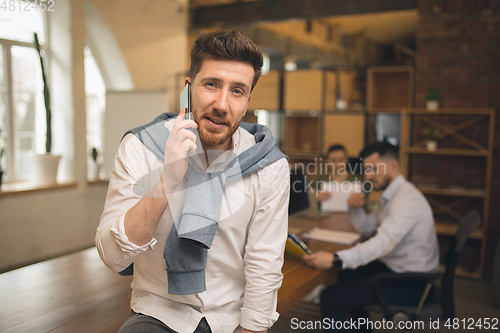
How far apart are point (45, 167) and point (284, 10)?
11.1 feet

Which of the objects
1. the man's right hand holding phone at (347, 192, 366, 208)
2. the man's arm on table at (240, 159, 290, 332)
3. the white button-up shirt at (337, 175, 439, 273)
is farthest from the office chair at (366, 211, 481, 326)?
the man's arm on table at (240, 159, 290, 332)

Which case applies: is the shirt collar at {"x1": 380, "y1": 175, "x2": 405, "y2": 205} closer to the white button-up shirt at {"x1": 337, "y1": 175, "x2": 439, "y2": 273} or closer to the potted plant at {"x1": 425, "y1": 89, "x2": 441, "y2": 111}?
the white button-up shirt at {"x1": 337, "y1": 175, "x2": 439, "y2": 273}

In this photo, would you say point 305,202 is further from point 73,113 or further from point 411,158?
point 73,113

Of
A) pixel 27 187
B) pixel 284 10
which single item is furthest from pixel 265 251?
pixel 284 10

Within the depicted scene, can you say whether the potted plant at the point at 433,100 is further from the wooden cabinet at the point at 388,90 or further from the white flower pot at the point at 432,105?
the wooden cabinet at the point at 388,90

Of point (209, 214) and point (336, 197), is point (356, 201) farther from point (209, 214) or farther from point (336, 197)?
point (209, 214)

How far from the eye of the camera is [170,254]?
1.22 m

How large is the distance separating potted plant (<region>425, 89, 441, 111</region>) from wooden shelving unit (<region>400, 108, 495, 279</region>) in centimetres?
7

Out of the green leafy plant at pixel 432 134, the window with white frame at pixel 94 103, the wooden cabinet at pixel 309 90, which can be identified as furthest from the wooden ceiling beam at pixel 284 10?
the window with white frame at pixel 94 103

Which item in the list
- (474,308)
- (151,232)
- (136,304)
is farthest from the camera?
(474,308)

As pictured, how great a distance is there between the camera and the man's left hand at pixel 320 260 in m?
2.04

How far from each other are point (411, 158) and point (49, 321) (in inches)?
161

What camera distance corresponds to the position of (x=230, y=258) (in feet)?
4.40

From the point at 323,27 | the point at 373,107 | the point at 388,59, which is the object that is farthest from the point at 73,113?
the point at 388,59
